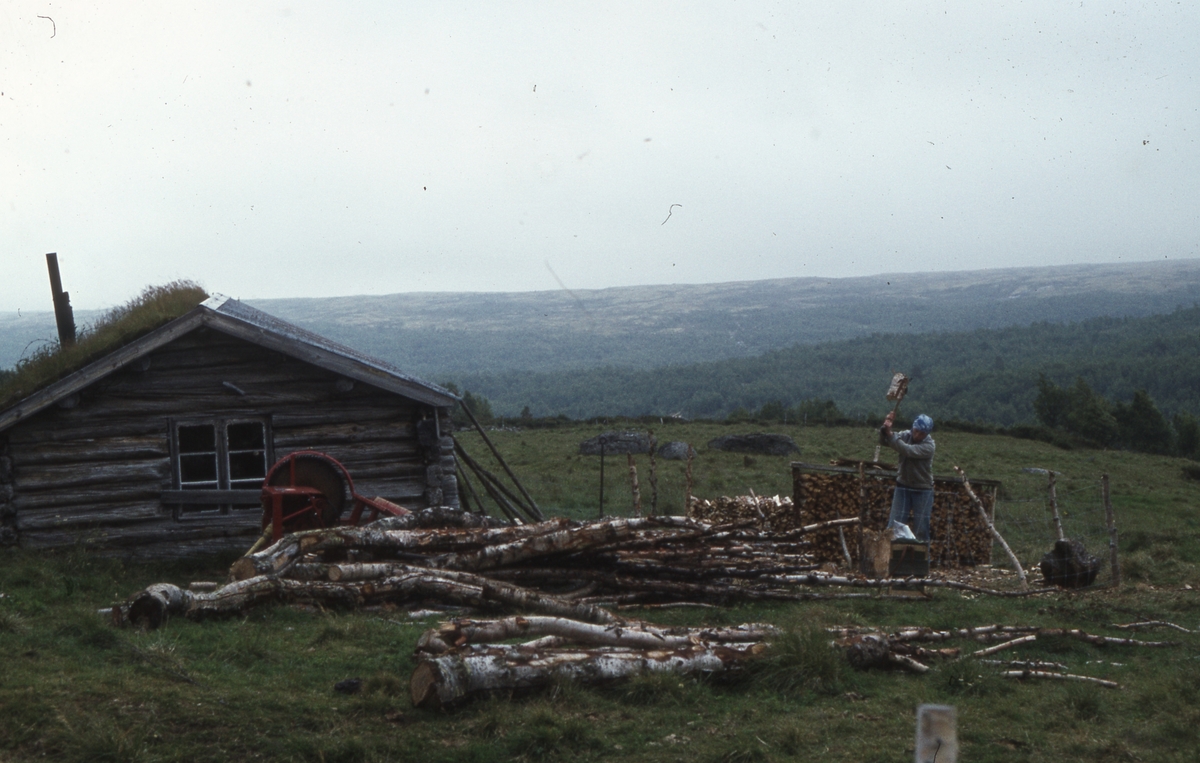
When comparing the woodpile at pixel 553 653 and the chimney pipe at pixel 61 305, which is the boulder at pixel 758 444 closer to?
the chimney pipe at pixel 61 305

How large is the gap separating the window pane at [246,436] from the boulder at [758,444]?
24.4 m

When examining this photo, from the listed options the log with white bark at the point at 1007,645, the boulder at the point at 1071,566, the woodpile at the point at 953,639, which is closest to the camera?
the woodpile at the point at 953,639

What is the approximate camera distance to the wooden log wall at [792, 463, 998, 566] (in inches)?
581

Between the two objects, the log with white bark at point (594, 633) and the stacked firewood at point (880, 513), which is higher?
the log with white bark at point (594, 633)

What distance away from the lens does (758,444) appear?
35.6 metres

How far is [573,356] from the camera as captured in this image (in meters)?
186

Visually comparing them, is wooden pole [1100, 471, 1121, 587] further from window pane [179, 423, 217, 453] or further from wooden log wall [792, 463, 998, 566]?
window pane [179, 423, 217, 453]

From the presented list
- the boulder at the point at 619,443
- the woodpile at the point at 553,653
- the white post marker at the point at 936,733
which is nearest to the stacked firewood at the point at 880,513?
the woodpile at the point at 553,653

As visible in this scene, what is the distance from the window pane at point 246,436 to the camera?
1254 cm

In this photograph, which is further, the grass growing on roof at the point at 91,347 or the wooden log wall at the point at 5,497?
the grass growing on roof at the point at 91,347

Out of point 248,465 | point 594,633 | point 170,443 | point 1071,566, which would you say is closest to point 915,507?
point 1071,566

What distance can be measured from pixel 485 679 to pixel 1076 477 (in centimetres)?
2747

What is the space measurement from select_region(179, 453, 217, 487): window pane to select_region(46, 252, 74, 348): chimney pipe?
5.29 meters

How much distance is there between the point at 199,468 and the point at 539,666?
8222mm
